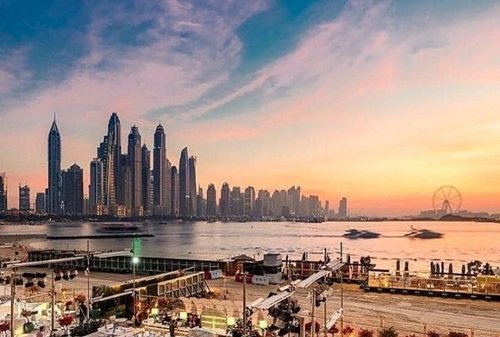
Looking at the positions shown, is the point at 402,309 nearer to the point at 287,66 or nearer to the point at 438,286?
the point at 438,286

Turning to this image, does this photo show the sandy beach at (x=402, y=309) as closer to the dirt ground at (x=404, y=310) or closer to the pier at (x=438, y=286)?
the dirt ground at (x=404, y=310)

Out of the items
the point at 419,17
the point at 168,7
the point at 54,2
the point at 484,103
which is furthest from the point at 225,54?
the point at 484,103

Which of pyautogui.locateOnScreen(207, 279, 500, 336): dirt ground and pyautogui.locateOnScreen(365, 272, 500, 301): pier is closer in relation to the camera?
pyautogui.locateOnScreen(207, 279, 500, 336): dirt ground

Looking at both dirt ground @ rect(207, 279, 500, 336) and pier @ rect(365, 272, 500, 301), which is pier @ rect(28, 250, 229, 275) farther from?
pier @ rect(365, 272, 500, 301)

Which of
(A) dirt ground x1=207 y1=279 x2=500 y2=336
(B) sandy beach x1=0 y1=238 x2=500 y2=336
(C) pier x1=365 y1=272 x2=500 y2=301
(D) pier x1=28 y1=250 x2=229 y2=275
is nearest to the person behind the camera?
(B) sandy beach x1=0 y1=238 x2=500 y2=336

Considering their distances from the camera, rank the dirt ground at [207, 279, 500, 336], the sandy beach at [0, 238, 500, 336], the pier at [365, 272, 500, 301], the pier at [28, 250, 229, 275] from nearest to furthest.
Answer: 1. the sandy beach at [0, 238, 500, 336]
2. the dirt ground at [207, 279, 500, 336]
3. the pier at [365, 272, 500, 301]
4. the pier at [28, 250, 229, 275]

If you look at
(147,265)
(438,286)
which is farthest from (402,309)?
(147,265)

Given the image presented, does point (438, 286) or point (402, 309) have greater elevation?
point (438, 286)

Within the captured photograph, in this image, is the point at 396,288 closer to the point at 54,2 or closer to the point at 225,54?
the point at 225,54

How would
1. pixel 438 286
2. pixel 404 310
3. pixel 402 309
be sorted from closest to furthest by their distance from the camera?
pixel 404 310
pixel 402 309
pixel 438 286

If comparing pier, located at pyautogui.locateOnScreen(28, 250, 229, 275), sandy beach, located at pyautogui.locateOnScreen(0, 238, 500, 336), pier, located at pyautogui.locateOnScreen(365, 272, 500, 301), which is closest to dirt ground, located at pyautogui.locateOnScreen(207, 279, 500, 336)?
sandy beach, located at pyautogui.locateOnScreen(0, 238, 500, 336)

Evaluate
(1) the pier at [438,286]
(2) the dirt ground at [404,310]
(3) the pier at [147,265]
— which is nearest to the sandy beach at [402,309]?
(2) the dirt ground at [404,310]
